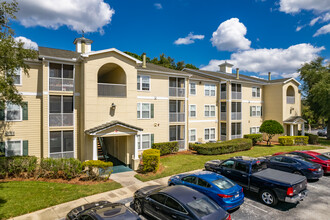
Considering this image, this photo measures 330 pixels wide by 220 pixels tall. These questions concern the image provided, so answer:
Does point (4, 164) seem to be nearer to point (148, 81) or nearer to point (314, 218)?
point (148, 81)

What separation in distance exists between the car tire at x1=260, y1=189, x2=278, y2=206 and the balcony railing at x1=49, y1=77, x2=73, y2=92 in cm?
1510

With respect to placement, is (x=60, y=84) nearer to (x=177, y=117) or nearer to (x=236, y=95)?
(x=177, y=117)

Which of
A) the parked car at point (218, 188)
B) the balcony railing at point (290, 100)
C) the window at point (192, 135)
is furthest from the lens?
the balcony railing at point (290, 100)

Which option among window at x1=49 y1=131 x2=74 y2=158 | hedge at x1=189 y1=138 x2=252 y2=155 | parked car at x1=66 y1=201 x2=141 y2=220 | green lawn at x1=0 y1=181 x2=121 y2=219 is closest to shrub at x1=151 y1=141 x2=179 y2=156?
hedge at x1=189 y1=138 x2=252 y2=155

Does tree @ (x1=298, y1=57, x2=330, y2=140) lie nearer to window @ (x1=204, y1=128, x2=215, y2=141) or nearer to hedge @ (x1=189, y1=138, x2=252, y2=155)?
hedge @ (x1=189, y1=138, x2=252, y2=155)

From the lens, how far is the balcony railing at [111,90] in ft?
53.5

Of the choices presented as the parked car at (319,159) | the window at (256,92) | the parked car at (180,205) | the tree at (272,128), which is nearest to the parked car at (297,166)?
the parked car at (319,159)

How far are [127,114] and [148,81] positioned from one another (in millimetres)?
4802

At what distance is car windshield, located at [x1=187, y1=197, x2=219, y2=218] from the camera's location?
21.7 ft

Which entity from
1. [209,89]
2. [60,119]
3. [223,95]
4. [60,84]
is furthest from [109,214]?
[223,95]

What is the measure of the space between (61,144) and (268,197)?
1453 centimetres

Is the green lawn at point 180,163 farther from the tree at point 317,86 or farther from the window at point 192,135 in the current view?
the tree at point 317,86

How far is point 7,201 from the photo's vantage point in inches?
372

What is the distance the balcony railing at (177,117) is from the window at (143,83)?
3.96m
